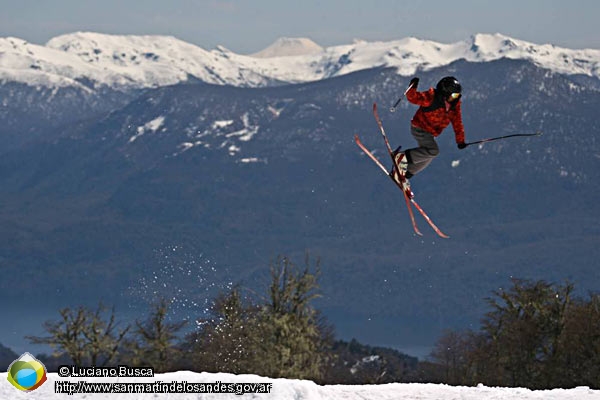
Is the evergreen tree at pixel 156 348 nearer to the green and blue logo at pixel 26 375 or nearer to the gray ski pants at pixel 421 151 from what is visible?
the green and blue logo at pixel 26 375

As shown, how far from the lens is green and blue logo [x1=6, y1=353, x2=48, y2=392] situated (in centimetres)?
2233

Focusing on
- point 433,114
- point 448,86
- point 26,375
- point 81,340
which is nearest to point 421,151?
point 433,114

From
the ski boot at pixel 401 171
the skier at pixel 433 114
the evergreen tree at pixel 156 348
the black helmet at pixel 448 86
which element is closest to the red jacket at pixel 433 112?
the skier at pixel 433 114

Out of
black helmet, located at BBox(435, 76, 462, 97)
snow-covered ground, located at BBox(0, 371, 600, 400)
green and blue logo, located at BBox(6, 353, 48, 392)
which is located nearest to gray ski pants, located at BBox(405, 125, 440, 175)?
black helmet, located at BBox(435, 76, 462, 97)

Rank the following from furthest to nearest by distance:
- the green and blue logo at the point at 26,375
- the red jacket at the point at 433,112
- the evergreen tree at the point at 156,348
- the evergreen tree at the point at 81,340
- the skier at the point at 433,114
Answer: the evergreen tree at the point at 156,348 → the evergreen tree at the point at 81,340 → the green and blue logo at the point at 26,375 → the red jacket at the point at 433,112 → the skier at the point at 433,114

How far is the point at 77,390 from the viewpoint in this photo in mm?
22281

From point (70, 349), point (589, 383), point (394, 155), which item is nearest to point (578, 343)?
point (589, 383)

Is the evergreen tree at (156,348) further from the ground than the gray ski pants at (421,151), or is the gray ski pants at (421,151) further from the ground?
the gray ski pants at (421,151)

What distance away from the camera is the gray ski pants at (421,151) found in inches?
859

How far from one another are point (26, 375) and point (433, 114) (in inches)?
405

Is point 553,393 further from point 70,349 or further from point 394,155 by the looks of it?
point 70,349

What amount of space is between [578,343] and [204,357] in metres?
17.6

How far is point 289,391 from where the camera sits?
22.2 meters

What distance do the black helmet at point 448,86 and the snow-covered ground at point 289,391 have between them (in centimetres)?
707
